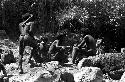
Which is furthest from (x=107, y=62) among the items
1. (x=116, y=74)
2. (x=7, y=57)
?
(x=7, y=57)

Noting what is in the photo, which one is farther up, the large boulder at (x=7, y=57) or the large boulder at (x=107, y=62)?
the large boulder at (x=7, y=57)

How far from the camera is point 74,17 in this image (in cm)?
1942

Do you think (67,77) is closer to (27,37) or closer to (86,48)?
(27,37)

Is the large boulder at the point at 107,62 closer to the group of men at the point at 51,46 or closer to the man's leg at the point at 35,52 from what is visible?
the group of men at the point at 51,46

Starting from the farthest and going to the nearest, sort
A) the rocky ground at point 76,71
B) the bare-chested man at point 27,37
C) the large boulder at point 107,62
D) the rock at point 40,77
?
1. the large boulder at point 107,62
2. the bare-chested man at point 27,37
3. the rocky ground at point 76,71
4. the rock at point 40,77

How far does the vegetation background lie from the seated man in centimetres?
499

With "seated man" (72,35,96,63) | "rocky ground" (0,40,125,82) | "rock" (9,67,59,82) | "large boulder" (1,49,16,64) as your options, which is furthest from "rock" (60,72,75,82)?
"large boulder" (1,49,16,64)

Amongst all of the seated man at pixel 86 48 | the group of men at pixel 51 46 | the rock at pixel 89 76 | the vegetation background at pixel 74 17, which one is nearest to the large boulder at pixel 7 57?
the group of men at pixel 51 46

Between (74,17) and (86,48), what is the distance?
531 centimetres

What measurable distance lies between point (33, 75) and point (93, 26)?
869cm

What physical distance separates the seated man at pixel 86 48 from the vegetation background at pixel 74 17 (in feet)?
16.4

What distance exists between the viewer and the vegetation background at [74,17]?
19.5 metres

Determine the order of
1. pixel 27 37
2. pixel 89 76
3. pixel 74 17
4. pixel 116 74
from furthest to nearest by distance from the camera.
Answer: pixel 74 17 → pixel 116 74 → pixel 27 37 → pixel 89 76

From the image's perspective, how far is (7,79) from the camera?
11.4 meters
